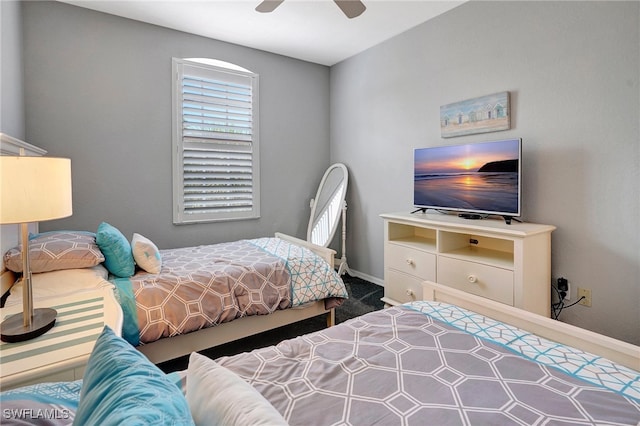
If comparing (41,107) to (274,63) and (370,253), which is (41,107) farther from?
(370,253)

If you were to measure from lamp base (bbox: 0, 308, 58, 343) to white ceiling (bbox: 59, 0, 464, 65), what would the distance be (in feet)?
8.62

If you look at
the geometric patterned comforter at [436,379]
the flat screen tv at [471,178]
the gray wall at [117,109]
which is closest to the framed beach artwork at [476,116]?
the flat screen tv at [471,178]

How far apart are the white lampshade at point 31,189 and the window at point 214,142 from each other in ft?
7.42

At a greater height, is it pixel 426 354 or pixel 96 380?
pixel 96 380

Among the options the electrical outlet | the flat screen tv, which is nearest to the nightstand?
the flat screen tv

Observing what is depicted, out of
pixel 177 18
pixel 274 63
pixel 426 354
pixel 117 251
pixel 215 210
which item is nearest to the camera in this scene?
pixel 426 354

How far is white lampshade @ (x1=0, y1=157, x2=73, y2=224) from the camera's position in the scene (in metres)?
1.03

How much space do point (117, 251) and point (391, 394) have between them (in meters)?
1.86

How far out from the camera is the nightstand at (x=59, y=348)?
94 centimetres

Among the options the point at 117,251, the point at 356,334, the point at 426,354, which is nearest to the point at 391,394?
the point at 426,354

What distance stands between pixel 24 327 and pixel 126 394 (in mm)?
888

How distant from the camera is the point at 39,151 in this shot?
2.30 m

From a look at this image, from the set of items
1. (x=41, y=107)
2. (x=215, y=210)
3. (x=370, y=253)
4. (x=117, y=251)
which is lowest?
(x=370, y=253)

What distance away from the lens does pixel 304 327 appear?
8.89 ft
